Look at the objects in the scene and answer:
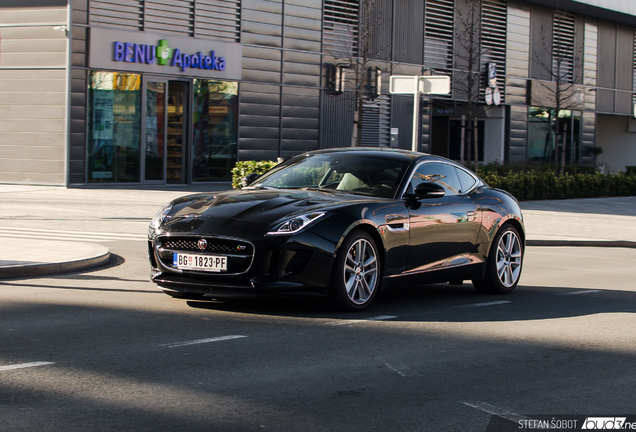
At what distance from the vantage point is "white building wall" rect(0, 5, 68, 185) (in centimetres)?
2377

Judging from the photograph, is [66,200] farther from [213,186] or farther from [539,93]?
[539,93]

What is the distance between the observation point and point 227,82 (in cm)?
2725

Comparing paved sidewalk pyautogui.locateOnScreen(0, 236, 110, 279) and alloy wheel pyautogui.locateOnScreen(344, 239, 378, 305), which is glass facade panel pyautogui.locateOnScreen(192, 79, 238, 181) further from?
alloy wheel pyautogui.locateOnScreen(344, 239, 378, 305)

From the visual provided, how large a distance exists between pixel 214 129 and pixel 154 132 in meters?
2.20

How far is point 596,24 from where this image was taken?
42.1 metres

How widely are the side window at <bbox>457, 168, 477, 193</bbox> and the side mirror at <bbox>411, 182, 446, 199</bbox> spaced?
0.92m

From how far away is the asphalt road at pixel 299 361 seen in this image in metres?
4.46

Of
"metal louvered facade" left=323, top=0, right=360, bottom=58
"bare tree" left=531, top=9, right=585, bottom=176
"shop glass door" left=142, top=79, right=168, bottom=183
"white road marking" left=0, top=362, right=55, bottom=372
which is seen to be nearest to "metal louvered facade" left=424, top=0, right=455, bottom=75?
"metal louvered facade" left=323, top=0, right=360, bottom=58

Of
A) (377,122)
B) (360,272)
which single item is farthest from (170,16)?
(360,272)

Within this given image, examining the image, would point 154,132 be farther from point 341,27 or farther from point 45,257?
point 45,257

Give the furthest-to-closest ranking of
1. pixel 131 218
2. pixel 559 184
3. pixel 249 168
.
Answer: pixel 559 184 < pixel 249 168 < pixel 131 218

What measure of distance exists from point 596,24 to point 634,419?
4064cm

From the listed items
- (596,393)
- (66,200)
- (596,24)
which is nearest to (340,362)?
(596,393)

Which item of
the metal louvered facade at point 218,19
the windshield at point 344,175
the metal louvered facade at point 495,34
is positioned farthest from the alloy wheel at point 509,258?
the metal louvered facade at point 495,34
